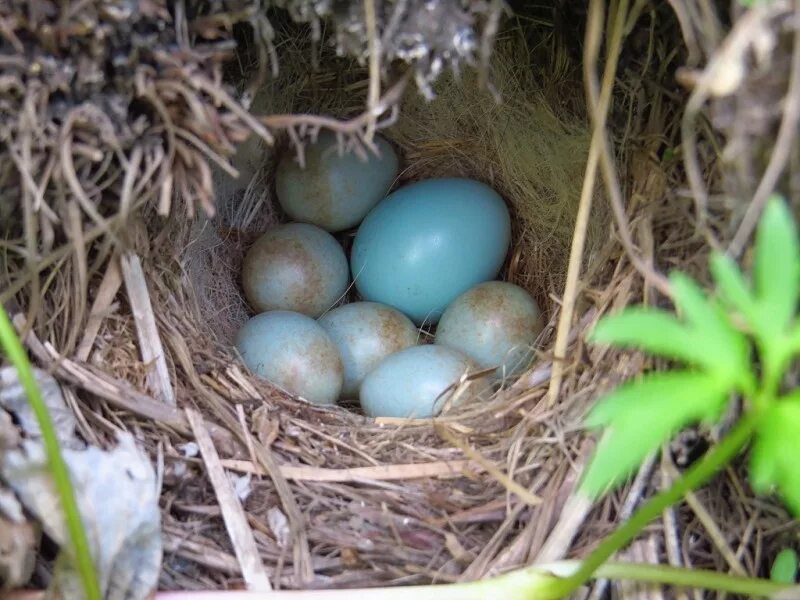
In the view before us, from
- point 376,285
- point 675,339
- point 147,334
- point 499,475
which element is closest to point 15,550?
point 147,334

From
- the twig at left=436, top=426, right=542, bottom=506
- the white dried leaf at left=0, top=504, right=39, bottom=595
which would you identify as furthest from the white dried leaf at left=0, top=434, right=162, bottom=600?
the twig at left=436, top=426, right=542, bottom=506

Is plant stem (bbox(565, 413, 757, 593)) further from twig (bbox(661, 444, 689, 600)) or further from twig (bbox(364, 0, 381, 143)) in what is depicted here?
twig (bbox(364, 0, 381, 143))

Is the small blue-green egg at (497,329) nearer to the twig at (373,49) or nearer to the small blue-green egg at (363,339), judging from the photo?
the small blue-green egg at (363,339)

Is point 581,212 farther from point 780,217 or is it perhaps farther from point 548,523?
point 780,217

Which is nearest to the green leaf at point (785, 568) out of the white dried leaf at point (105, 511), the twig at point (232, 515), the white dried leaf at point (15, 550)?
the twig at point (232, 515)

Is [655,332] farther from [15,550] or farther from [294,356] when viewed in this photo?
[294,356]

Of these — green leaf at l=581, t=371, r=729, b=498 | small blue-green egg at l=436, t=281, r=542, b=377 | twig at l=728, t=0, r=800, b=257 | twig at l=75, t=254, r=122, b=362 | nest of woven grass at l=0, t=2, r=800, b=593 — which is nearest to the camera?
green leaf at l=581, t=371, r=729, b=498

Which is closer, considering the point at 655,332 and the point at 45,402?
the point at 655,332
